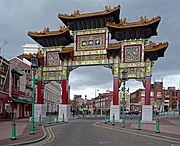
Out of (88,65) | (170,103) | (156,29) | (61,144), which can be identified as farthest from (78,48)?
(170,103)

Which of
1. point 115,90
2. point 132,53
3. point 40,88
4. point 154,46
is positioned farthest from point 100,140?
point 40,88

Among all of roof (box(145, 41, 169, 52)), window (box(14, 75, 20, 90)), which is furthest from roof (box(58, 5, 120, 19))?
window (box(14, 75, 20, 90))

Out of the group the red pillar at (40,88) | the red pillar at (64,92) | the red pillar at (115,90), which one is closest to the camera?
the red pillar at (115,90)

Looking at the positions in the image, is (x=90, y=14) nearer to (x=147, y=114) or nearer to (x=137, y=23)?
(x=137, y=23)

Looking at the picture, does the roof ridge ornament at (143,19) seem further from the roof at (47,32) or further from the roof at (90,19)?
the roof at (47,32)

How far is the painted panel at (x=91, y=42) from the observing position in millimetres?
33375

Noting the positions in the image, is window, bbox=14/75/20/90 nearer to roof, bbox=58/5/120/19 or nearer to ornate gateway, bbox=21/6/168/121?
ornate gateway, bbox=21/6/168/121

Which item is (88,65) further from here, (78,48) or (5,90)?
(5,90)

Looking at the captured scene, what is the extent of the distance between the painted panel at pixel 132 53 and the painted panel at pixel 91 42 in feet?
9.86

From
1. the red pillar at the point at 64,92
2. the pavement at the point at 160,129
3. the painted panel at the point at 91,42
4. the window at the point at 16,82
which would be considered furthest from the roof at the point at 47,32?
the pavement at the point at 160,129

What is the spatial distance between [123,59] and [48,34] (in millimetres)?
11048

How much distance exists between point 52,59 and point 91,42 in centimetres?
611

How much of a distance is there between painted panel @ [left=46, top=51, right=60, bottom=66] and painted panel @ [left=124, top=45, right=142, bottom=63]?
30.9ft

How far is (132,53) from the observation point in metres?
32.0
